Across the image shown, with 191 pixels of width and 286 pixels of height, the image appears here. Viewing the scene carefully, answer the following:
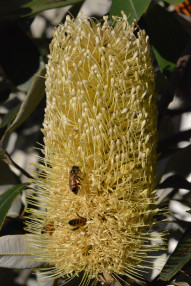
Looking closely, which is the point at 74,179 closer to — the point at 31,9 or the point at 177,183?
the point at 177,183

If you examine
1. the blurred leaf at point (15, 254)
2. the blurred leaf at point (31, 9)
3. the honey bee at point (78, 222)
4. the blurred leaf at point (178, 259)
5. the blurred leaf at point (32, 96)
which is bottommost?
the blurred leaf at point (178, 259)

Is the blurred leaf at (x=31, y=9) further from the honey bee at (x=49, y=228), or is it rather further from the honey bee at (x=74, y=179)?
the honey bee at (x=49, y=228)

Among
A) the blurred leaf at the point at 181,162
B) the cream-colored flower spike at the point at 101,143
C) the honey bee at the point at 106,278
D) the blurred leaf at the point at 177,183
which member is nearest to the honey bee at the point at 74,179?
the cream-colored flower spike at the point at 101,143

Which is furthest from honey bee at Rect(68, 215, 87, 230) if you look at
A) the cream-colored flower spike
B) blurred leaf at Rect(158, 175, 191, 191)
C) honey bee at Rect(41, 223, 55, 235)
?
blurred leaf at Rect(158, 175, 191, 191)

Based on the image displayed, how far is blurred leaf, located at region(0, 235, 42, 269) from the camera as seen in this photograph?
47.9 inches

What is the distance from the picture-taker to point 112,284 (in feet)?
3.84

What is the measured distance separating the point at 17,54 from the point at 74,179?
0.74 metres

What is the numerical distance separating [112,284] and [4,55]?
981 millimetres

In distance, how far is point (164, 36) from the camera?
1.57 metres

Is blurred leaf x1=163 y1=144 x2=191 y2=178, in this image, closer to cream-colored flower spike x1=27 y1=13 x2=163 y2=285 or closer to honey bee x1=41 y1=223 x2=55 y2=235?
cream-colored flower spike x1=27 y1=13 x2=163 y2=285

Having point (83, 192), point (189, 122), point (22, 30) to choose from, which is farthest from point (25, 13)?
point (189, 122)

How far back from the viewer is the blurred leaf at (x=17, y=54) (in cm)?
154

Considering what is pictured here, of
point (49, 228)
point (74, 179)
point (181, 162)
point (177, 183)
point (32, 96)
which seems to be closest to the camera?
point (74, 179)

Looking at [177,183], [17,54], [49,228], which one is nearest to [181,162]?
[177,183]
